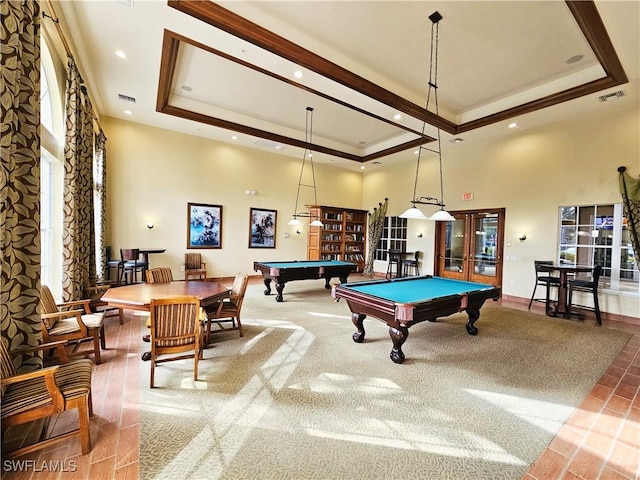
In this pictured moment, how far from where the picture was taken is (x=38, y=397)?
1849 millimetres

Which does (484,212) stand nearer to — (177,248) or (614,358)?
(614,358)

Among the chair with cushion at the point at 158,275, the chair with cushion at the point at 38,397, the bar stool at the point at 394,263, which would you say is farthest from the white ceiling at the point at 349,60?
the chair with cushion at the point at 38,397

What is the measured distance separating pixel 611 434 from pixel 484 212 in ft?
20.5

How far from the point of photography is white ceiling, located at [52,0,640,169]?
367 cm

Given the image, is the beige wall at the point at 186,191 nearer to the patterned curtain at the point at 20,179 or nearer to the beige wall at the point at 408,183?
the beige wall at the point at 408,183

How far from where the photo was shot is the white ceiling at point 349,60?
12.0 ft

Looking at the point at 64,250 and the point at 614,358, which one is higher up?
the point at 64,250

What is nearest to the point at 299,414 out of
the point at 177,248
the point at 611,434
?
the point at 611,434

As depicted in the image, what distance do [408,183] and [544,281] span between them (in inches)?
192

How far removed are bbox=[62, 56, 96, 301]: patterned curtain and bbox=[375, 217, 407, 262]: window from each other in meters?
8.61

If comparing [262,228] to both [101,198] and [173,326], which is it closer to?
[101,198]

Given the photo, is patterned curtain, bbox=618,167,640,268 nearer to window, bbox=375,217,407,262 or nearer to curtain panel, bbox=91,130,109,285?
window, bbox=375,217,407,262

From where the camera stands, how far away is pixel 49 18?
333cm

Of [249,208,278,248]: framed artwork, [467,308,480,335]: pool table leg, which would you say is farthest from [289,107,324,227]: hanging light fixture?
[467,308,480,335]: pool table leg
